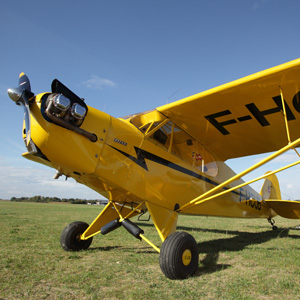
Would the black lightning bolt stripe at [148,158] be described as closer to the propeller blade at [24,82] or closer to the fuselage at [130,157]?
the fuselage at [130,157]

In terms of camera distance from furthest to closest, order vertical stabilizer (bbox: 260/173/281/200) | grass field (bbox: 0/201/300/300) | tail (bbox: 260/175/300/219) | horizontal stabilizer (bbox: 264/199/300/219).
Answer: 1. vertical stabilizer (bbox: 260/173/281/200)
2. tail (bbox: 260/175/300/219)
3. horizontal stabilizer (bbox: 264/199/300/219)
4. grass field (bbox: 0/201/300/300)

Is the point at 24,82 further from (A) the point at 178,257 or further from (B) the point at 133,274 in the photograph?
(A) the point at 178,257

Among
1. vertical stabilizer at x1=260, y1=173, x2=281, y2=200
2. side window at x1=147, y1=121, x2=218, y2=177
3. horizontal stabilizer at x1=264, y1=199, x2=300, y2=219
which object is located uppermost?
side window at x1=147, y1=121, x2=218, y2=177

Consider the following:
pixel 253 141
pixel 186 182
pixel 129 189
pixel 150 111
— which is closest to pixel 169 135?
pixel 150 111

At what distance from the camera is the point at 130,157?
4.02 m

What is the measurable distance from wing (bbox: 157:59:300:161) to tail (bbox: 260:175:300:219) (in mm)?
2930

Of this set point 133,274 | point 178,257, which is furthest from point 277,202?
point 133,274

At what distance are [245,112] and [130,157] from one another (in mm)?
2436

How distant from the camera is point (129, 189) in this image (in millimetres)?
4020

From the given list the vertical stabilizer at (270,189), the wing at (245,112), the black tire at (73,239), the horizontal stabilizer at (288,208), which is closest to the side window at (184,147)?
the wing at (245,112)

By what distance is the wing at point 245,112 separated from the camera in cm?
396

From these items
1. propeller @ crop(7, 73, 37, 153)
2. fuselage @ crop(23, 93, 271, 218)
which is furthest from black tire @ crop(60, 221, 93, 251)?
propeller @ crop(7, 73, 37, 153)

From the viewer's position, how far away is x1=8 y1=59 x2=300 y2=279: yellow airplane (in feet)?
10.8

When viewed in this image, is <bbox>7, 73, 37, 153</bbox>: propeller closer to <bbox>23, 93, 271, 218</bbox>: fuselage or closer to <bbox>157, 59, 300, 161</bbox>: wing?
<bbox>23, 93, 271, 218</bbox>: fuselage
